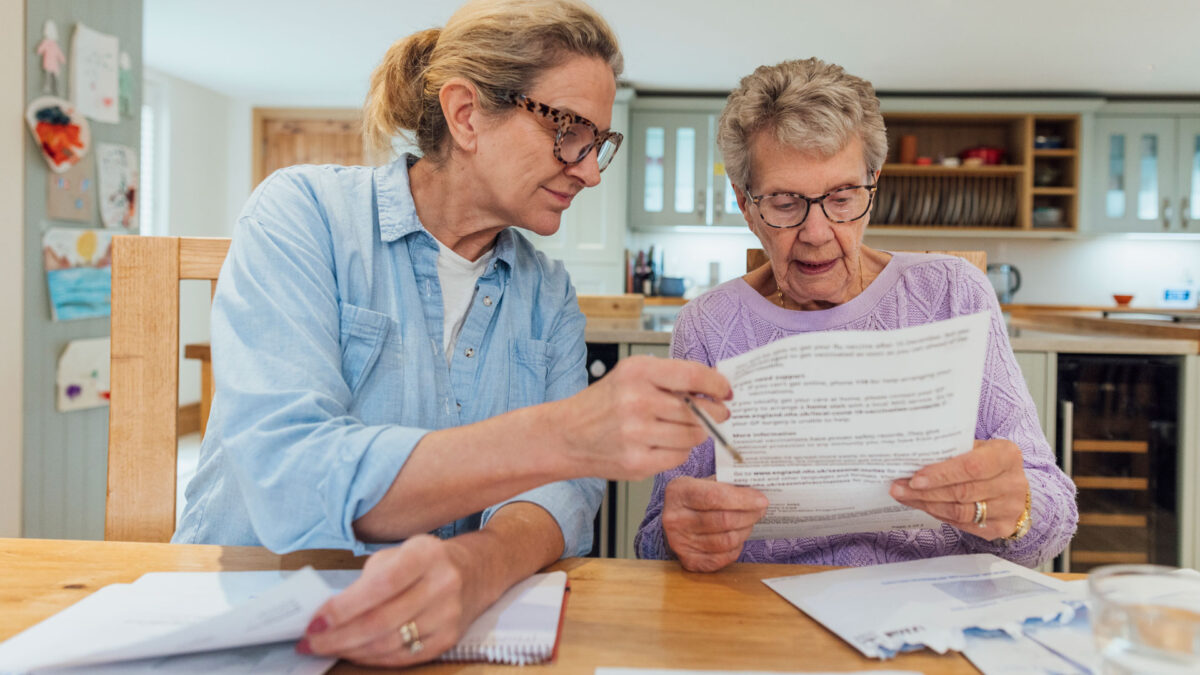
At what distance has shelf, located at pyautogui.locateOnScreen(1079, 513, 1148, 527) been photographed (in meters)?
2.50

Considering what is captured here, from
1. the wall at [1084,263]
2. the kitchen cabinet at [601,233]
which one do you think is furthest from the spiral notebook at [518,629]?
the wall at [1084,263]

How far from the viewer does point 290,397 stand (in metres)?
0.82

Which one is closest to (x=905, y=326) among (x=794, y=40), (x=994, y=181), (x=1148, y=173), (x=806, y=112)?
(x=806, y=112)

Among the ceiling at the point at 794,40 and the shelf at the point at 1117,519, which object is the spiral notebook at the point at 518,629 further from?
the ceiling at the point at 794,40

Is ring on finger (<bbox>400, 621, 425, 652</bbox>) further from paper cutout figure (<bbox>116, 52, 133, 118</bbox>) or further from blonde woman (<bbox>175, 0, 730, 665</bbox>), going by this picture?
paper cutout figure (<bbox>116, 52, 133, 118</bbox>)

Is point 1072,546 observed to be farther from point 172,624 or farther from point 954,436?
point 172,624

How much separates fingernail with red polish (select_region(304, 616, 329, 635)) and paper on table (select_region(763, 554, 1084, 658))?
1.36 feet

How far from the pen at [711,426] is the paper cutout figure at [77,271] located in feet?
8.92

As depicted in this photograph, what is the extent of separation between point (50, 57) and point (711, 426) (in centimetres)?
295

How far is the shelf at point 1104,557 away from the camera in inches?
98.8

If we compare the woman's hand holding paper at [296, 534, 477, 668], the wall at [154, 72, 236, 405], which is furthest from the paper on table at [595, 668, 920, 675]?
the wall at [154, 72, 236, 405]

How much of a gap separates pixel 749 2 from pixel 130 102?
2902 millimetres

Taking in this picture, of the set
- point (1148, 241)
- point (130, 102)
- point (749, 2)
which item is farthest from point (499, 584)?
point (1148, 241)

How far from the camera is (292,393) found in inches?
32.3
